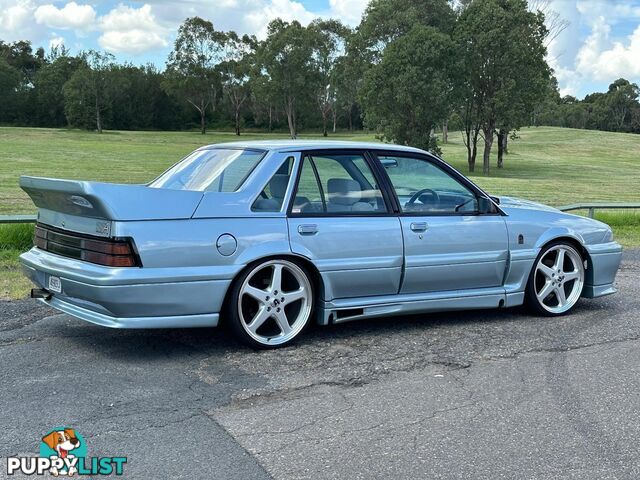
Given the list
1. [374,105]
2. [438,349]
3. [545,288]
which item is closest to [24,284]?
[438,349]

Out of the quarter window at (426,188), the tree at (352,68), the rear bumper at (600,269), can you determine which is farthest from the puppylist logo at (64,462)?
the tree at (352,68)

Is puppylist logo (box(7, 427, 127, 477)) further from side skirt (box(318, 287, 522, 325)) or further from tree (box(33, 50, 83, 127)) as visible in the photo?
tree (box(33, 50, 83, 127))

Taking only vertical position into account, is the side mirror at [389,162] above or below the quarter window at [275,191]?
above

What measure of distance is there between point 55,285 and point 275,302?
61.4 inches

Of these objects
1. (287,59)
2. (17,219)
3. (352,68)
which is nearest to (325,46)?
(287,59)

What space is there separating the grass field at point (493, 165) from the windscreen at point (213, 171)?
2.18 metres

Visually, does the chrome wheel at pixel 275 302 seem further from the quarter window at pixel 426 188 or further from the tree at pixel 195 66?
the tree at pixel 195 66

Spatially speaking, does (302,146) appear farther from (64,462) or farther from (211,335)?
(64,462)

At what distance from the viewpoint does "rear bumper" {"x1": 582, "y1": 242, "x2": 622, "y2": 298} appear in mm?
6641

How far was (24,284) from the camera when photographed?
718 cm

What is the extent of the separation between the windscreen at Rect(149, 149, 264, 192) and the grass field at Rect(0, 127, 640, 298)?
2.18 m

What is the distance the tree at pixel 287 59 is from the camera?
7225 cm

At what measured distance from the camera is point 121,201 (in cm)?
470

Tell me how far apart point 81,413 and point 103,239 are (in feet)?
4.06
